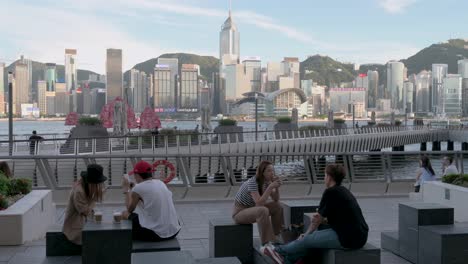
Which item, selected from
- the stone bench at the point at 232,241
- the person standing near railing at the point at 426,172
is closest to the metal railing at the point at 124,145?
the person standing near railing at the point at 426,172

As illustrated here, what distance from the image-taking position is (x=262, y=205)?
25.2 feet

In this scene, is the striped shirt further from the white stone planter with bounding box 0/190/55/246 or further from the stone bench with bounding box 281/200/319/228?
the white stone planter with bounding box 0/190/55/246

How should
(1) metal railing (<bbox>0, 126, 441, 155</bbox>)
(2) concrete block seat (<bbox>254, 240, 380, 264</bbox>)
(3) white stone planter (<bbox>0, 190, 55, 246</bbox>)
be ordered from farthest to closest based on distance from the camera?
(1) metal railing (<bbox>0, 126, 441, 155</bbox>), (3) white stone planter (<bbox>0, 190, 55, 246</bbox>), (2) concrete block seat (<bbox>254, 240, 380, 264</bbox>)

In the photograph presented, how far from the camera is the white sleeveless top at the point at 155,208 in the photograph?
7.20 metres

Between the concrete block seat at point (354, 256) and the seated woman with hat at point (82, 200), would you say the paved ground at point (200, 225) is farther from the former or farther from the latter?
the concrete block seat at point (354, 256)

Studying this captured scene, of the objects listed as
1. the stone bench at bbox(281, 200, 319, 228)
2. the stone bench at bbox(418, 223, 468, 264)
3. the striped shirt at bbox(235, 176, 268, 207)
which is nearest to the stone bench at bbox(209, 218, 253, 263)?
the striped shirt at bbox(235, 176, 268, 207)

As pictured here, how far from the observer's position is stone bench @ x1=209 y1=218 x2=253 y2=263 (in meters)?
7.32

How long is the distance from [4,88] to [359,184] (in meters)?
130

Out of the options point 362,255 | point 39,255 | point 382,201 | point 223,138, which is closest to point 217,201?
point 382,201

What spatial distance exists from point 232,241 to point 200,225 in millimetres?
4024

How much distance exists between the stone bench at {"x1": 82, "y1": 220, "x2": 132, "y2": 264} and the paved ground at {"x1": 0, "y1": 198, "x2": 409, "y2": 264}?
2.07 metres

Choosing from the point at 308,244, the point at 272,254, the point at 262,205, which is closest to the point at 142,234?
the point at 262,205

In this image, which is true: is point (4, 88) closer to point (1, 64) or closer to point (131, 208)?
point (1, 64)

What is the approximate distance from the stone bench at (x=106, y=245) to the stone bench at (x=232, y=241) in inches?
51.7
